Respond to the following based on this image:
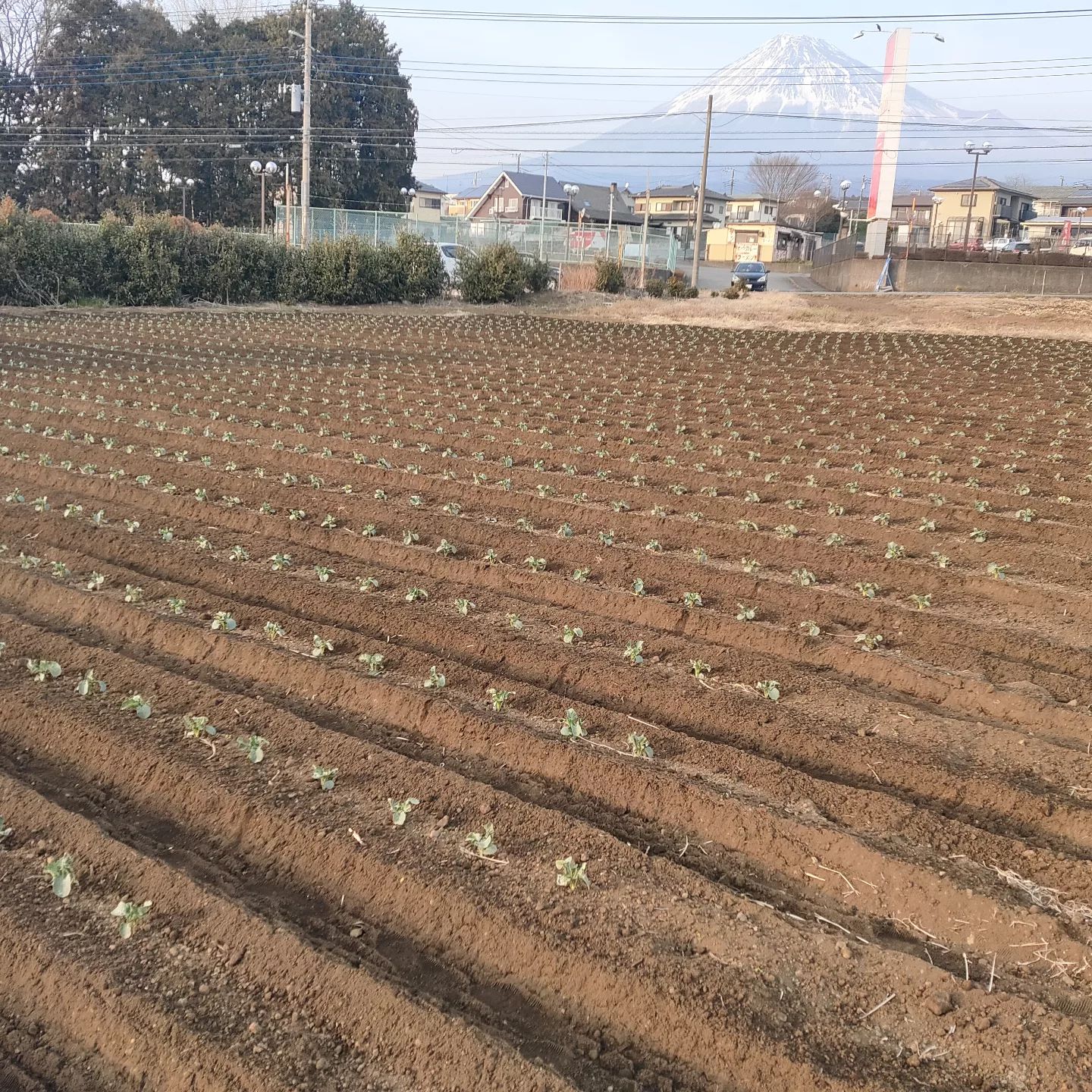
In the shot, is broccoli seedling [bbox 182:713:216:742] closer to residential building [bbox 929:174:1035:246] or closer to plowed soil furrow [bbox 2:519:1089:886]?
plowed soil furrow [bbox 2:519:1089:886]

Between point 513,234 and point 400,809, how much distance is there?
122ft

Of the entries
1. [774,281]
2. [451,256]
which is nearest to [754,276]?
[774,281]

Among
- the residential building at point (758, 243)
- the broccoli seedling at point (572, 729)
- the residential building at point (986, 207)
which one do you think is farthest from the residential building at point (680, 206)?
the broccoli seedling at point (572, 729)

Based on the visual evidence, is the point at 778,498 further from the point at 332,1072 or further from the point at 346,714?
the point at 332,1072

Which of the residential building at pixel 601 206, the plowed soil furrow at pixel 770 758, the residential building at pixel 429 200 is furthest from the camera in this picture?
the residential building at pixel 429 200

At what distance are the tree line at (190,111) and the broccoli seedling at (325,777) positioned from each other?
4932 centimetres

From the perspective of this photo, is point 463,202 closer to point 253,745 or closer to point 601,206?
point 601,206

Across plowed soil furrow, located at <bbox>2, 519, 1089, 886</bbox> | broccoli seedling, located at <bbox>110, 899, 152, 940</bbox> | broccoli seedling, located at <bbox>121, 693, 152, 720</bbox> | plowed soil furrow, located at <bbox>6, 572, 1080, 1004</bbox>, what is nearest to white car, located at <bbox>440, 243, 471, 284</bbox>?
plowed soil furrow, located at <bbox>2, 519, 1089, 886</bbox>

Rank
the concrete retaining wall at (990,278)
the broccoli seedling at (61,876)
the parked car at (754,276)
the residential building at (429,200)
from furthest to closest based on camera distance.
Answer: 1. the residential building at (429,200)
2. the parked car at (754,276)
3. the concrete retaining wall at (990,278)
4. the broccoli seedling at (61,876)

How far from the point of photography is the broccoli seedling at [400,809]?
3787mm

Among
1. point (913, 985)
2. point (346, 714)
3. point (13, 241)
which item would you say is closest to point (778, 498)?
point (346, 714)

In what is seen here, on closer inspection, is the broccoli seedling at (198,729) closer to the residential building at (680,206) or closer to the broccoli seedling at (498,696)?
the broccoli seedling at (498,696)

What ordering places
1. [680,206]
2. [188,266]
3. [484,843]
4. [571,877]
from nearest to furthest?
[571,877]
[484,843]
[188,266]
[680,206]

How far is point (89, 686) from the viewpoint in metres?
4.83
